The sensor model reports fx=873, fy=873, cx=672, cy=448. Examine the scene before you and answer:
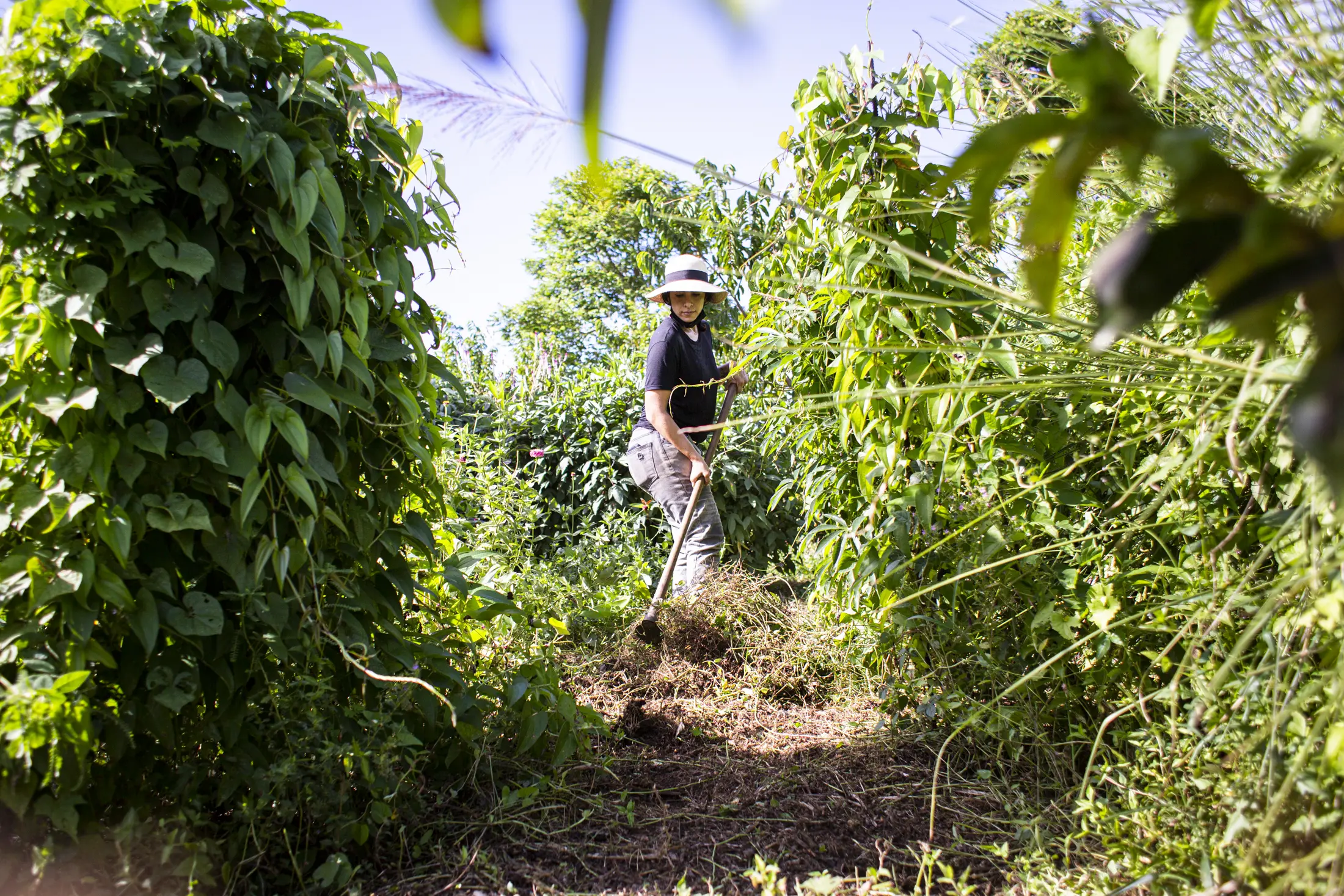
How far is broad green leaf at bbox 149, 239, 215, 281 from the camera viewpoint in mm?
1404

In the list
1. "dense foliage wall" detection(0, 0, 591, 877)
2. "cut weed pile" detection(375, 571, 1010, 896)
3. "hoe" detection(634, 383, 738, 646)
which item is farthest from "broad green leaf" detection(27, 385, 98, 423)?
"hoe" detection(634, 383, 738, 646)

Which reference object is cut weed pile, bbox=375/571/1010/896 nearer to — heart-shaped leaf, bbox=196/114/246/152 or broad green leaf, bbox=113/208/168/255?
broad green leaf, bbox=113/208/168/255

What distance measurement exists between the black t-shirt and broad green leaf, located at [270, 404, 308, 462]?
213 centimetres

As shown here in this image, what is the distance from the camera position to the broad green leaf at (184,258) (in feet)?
4.61

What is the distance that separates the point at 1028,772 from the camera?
193 cm

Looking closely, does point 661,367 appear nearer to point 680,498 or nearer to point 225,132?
point 680,498

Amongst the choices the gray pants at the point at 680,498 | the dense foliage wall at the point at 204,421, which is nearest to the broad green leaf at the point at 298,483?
the dense foliage wall at the point at 204,421

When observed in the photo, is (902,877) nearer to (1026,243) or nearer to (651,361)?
(1026,243)

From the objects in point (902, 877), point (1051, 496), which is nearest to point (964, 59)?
point (1051, 496)

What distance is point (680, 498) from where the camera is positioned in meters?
3.74

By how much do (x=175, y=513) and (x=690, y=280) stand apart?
8.66ft

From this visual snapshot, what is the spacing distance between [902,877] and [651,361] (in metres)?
2.34

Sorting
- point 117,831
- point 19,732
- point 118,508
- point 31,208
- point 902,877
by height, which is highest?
point 31,208

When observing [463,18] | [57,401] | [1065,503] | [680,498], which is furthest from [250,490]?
[680,498]
